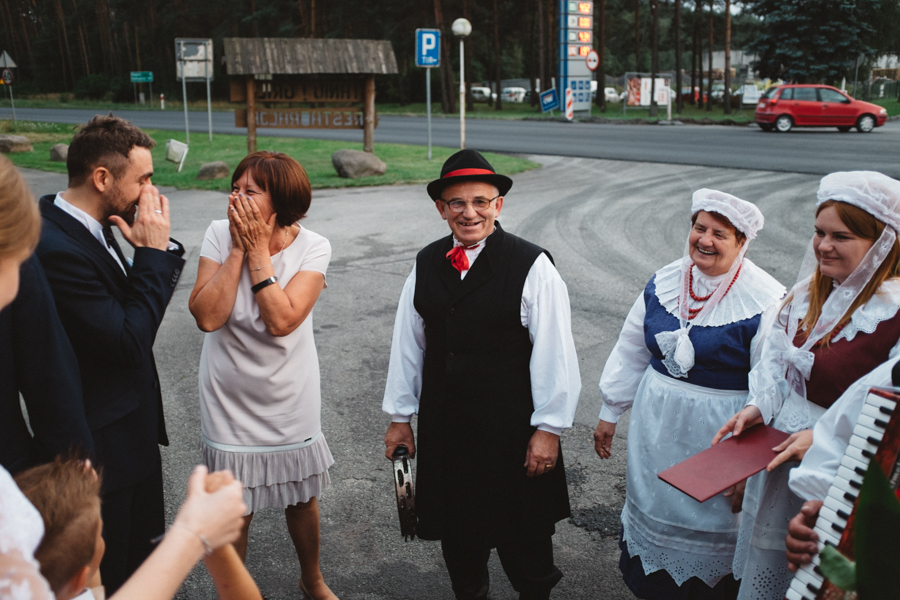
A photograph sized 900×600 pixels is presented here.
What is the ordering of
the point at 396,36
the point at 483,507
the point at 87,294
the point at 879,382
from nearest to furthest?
the point at 879,382 → the point at 87,294 → the point at 483,507 → the point at 396,36

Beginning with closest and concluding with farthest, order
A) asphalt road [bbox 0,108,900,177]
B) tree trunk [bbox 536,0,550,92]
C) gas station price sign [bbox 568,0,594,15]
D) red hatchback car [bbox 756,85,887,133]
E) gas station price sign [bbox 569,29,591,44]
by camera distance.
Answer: asphalt road [bbox 0,108,900,177], red hatchback car [bbox 756,85,887,133], gas station price sign [bbox 568,0,594,15], gas station price sign [bbox 569,29,591,44], tree trunk [bbox 536,0,550,92]

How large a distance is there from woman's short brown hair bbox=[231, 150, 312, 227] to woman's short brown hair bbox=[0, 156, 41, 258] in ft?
4.73

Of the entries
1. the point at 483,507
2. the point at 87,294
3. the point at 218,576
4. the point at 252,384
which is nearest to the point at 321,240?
the point at 252,384

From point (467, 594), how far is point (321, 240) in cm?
163

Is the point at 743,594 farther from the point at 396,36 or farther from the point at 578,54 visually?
the point at 396,36

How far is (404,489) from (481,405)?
0.45 metres

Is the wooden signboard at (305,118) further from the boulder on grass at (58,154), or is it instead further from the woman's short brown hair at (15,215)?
the woman's short brown hair at (15,215)

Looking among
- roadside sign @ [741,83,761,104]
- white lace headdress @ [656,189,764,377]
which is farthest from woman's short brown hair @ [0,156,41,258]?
roadside sign @ [741,83,761,104]

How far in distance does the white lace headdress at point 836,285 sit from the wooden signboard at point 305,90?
1444cm

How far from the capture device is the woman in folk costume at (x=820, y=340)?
2.35 m

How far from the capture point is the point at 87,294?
95.4 inches

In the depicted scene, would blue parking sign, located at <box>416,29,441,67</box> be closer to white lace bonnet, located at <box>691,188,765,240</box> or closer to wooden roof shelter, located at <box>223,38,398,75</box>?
wooden roof shelter, located at <box>223,38,398,75</box>

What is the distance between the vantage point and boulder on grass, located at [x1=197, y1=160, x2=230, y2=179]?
631 inches

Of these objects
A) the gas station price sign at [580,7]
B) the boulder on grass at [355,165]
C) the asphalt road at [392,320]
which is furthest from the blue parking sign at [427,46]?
the gas station price sign at [580,7]
